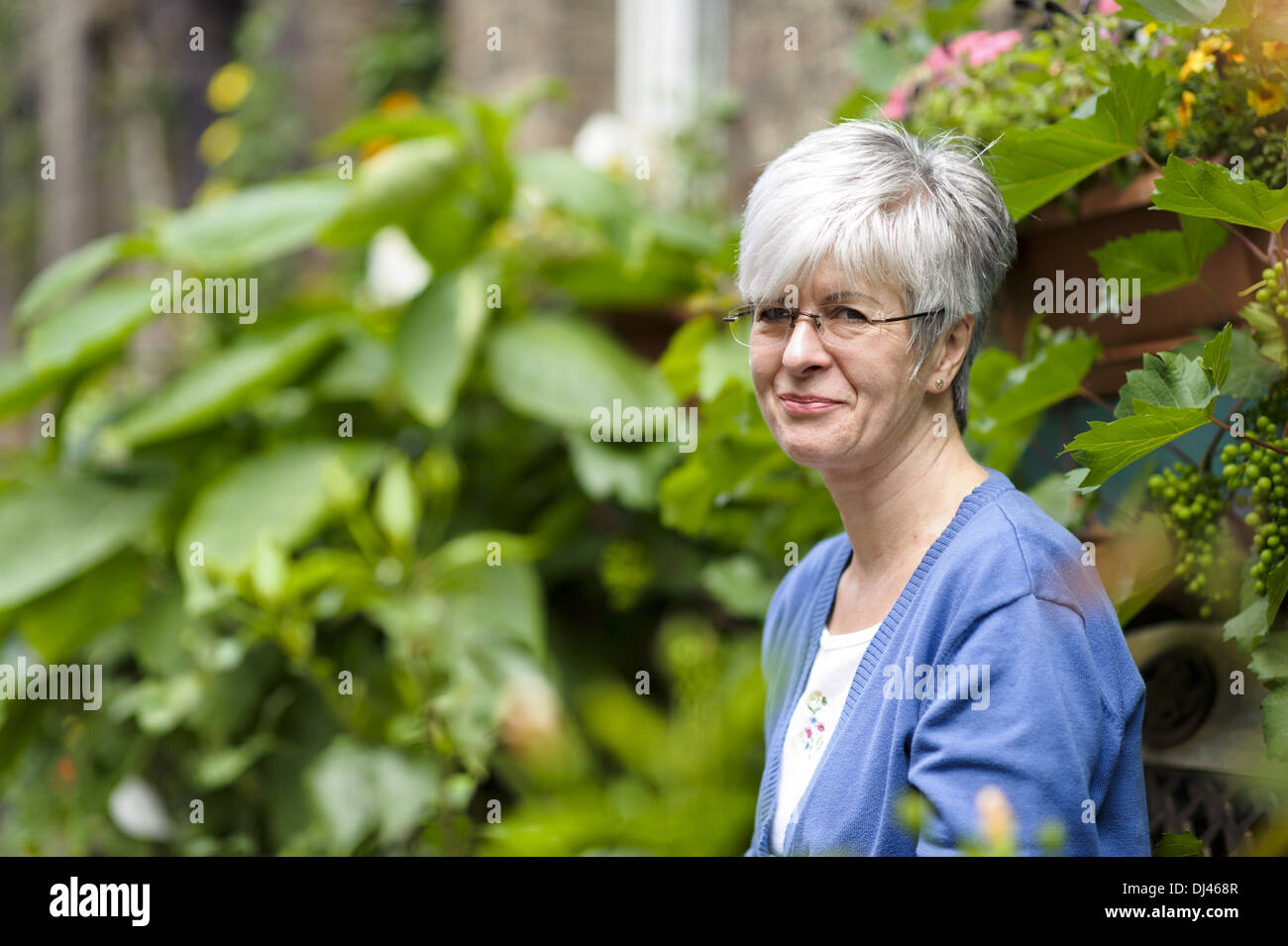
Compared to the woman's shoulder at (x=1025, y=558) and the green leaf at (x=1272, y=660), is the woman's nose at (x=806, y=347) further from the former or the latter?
the green leaf at (x=1272, y=660)

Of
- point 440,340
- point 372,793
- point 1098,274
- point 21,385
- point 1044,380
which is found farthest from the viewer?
point 21,385

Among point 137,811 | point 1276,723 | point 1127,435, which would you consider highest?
point 1127,435

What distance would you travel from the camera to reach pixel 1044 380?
139 cm

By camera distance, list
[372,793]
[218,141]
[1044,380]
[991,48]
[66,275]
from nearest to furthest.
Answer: [1044,380], [991,48], [372,793], [66,275], [218,141]

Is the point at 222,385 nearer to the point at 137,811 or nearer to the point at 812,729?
the point at 137,811

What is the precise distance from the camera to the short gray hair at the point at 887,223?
1.09 metres

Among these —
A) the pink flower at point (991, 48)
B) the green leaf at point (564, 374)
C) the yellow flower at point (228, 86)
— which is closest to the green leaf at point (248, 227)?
the green leaf at point (564, 374)

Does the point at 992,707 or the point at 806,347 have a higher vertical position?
the point at 806,347

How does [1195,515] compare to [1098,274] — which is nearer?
[1195,515]

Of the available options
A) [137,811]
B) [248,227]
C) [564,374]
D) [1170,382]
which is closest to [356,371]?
[248,227]

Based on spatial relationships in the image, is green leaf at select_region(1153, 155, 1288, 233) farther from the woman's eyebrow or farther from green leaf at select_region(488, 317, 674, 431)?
green leaf at select_region(488, 317, 674, 431)

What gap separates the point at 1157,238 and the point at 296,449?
2124 mm

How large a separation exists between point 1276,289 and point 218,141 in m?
6.93
